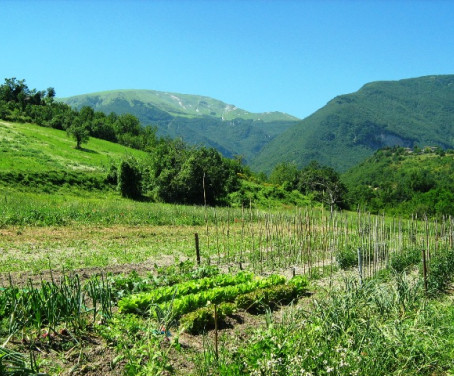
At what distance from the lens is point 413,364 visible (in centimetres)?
505

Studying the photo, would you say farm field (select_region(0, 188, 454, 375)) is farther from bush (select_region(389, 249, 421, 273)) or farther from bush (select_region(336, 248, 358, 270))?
bush (select_region(336, 248, 358, 270))

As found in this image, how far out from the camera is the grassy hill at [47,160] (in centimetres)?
3070

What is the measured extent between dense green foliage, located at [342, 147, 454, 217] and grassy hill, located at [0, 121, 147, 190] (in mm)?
25289

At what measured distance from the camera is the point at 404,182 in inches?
2876

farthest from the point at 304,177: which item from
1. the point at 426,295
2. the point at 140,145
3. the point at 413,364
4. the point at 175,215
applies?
the point at 413,364

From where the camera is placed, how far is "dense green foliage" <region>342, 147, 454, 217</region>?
43.8 metres

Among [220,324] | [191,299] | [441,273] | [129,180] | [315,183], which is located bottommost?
[315,183]

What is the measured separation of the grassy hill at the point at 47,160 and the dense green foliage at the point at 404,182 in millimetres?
25289

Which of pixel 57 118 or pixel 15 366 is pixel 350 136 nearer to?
Result: pixel 57 118

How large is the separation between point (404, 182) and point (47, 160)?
60417 mm

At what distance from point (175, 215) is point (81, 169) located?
16.2 m

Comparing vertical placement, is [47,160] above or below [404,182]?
above

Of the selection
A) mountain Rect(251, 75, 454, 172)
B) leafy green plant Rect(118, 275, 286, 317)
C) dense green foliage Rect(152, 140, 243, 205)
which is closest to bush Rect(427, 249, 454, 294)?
leafy green plant Rect(118, 275, 286, 317)

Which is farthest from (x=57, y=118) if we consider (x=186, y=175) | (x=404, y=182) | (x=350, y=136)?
(x=350, y=136)
